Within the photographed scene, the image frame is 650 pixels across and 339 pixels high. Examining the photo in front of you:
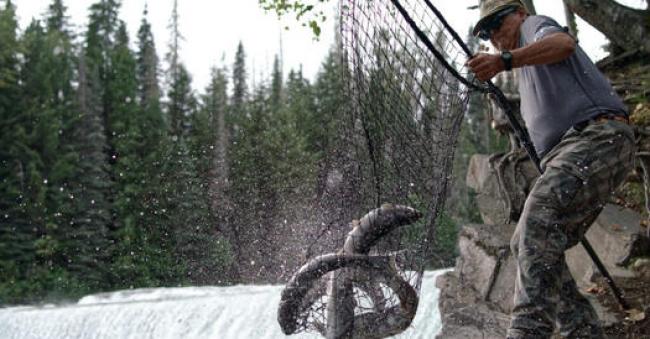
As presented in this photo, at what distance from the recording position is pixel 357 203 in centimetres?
415

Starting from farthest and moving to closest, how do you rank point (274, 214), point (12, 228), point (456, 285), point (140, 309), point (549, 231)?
point (12, 228), point (274, 214), point (140, 309), point (456, 285), point (549, 231)

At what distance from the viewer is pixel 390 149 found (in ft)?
13.5

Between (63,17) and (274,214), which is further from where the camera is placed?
(63,17)

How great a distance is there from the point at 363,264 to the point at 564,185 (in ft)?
3.57

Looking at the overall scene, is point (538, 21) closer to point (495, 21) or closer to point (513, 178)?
point (495, 21)

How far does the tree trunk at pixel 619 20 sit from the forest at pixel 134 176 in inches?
271

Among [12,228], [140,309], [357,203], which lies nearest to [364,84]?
[357,203]

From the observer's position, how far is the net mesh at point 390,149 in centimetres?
358

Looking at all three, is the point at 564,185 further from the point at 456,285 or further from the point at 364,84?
the point at 456,285

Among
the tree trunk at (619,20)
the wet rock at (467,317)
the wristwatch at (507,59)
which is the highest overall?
the tree trunk at (619,20)

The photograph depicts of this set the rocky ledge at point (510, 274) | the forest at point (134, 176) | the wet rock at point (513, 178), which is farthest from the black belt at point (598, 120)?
the forest at point (134, 176)

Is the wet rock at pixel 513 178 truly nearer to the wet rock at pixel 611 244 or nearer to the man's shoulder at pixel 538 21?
the wet rock at pixel 611 244

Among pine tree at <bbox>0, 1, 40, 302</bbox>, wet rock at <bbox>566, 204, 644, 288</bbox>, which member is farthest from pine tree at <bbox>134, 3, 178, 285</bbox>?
wet rock at <bbox>566, 204, 644, 288</bbox>

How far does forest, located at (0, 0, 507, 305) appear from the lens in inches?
967
